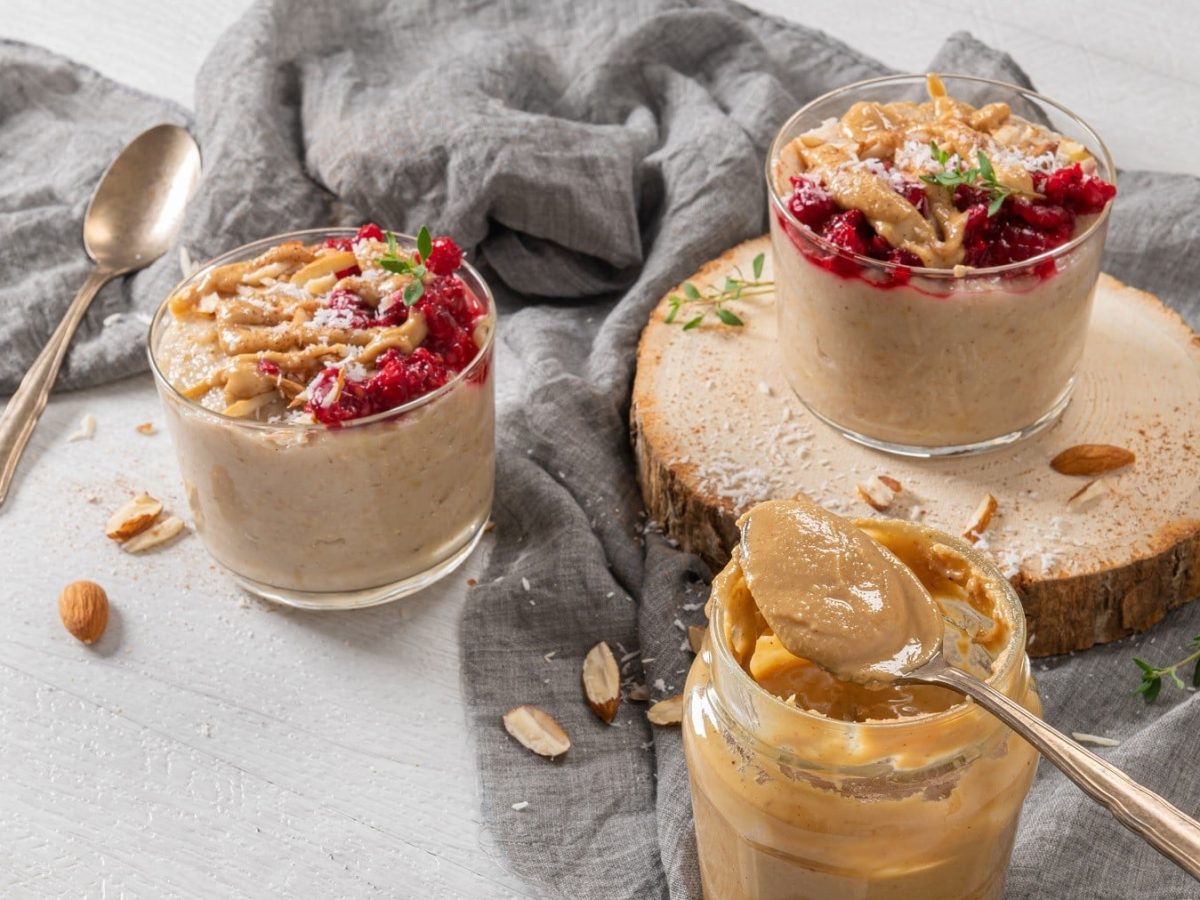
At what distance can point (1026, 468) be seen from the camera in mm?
2410

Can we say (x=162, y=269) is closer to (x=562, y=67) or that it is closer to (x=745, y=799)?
(x=562, y=67)

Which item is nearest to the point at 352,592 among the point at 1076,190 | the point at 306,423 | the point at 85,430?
the point at 306,423

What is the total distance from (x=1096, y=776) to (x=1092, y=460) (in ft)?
3.34

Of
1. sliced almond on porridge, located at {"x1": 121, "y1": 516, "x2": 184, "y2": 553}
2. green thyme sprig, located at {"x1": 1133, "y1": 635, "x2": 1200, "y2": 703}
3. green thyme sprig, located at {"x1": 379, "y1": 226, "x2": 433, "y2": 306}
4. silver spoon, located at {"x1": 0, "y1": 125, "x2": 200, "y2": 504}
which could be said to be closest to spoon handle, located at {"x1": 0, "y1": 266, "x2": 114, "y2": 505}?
silver spoon, located at {"x1": 0, "y1": 125, "x2": 200, "y2": 504}

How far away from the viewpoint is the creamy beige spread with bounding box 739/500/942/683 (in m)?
1.59

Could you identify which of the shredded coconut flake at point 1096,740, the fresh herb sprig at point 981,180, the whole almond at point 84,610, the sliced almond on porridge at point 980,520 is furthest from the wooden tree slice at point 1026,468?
the whole almond at point 84,610

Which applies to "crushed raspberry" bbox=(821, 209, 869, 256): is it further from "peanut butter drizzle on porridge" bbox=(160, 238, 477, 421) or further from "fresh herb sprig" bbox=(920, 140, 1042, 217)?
"peanut butter drizzle on porridge" bbox=(160, 238, 477, 421)

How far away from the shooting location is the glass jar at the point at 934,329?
7.22 ft

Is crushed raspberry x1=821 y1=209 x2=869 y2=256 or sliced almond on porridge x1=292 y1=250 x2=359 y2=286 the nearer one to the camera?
crushed raspberry x1=821 y1=209 x2=869 y2=256

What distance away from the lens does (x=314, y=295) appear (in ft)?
7.55

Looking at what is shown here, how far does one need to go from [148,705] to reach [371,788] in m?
0.37

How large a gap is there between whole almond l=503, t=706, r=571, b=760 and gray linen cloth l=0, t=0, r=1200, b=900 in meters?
0.02

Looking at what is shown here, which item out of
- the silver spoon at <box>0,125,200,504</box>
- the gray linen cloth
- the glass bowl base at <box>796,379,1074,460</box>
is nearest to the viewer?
the gray linen cloth

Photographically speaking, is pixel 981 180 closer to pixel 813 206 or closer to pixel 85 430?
pixel 813 206
